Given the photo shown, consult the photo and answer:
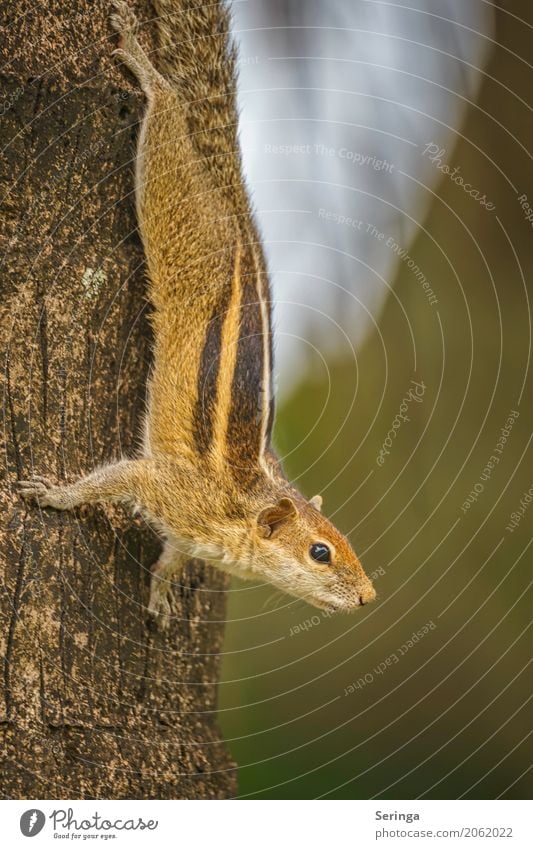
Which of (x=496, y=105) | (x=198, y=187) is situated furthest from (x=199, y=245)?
(x=496, y=105)

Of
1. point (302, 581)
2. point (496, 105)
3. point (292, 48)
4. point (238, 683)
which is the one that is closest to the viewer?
point (302, 581)

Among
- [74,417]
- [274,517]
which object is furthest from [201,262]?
[274,517]

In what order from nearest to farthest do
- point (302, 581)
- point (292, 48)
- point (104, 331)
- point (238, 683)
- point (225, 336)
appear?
point (104, 331), point (225, 336), point (302, 581), point (292, 48), point (238, 683)

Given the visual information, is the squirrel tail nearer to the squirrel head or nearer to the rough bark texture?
the rough bark texture

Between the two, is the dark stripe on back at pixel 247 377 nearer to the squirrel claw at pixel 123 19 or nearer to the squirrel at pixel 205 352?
the squirrel at pixel 205 352

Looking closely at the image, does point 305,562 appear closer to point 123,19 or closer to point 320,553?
point 320,553

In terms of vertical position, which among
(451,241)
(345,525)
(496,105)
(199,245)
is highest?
(496,105)

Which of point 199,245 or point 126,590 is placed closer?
point 126,590
